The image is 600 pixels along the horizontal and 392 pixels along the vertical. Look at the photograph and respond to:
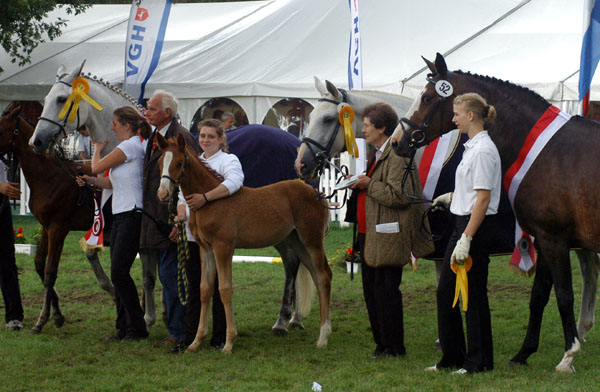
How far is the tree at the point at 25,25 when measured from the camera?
1519 centimetres

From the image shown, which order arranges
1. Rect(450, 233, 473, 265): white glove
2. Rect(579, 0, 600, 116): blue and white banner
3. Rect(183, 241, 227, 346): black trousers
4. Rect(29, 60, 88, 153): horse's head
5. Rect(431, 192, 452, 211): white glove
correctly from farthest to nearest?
Rect(579, 0, 600, 116): blue and white banner < Rect(29, 60, 88, 153): horse's head < Rect(183, 241, 227, 346): black trousers < Rect(431, 192, 452, 211): white glove < Rect(450, 233, 473, 265): white glove

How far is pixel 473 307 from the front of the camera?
490 cm

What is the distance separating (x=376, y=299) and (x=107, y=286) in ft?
10.4

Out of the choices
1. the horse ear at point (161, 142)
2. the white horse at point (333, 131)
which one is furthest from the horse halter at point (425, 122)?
the horse ear at point (161, 142)

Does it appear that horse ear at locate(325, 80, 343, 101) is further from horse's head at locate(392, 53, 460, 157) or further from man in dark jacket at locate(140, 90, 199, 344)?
man in dark jacket at locate(140, 90, 199, 344)

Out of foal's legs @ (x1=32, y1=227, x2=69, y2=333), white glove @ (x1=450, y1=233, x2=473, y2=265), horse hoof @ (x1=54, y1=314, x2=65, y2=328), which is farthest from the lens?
horse hoof @ (x1=54, y1=314, x2=65, y2=328)

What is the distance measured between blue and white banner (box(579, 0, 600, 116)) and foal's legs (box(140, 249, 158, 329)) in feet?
15.8

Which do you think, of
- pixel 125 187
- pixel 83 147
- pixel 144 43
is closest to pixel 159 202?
pixel 125 187

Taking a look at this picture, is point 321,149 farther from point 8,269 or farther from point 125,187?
point 8,269

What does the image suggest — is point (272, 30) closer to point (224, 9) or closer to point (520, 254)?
point (224, 9)

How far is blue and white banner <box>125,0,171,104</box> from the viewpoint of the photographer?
12164 millimetres

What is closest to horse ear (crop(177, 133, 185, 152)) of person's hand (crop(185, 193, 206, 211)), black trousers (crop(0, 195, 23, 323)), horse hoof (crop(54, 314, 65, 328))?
person's hand (crop(185, 193, 206, 211))

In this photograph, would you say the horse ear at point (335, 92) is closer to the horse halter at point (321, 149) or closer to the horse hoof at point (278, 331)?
the horse halter at point (321, 149)

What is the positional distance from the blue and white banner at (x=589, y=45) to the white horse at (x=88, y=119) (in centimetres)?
477
